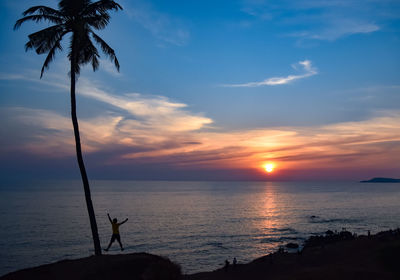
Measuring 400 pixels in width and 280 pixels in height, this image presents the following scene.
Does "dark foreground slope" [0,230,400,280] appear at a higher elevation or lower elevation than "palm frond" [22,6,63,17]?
lower

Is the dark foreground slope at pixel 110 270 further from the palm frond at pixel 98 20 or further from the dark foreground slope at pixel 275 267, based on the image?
the palm frond at pixel 98 20

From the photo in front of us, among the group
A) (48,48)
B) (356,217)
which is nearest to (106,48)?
(48,48)

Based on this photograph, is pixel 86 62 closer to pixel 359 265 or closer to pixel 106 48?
pixel 106 48

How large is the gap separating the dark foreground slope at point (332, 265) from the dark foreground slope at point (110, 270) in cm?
802

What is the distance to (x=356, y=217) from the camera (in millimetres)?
71438

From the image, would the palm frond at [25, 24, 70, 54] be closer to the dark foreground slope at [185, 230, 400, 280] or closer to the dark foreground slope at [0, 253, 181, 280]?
the dark foreground slope at [0, 253, 181, 280]

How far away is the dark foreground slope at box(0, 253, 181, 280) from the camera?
43.9ft

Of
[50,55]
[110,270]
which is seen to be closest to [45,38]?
[50,55]

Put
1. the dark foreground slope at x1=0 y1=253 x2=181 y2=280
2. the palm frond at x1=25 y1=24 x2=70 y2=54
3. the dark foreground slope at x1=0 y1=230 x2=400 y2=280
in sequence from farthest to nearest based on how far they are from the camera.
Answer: the palm frond at x1=25 y1=24 x2=70 y2=54, the dark foreground slope at x1=0 y1=230 x2=400 y2=280, the dark foreground slope at x1=0 y1=253 x2=181 y2=280

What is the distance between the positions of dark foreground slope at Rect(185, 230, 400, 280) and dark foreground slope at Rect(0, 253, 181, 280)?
8022 millimetres

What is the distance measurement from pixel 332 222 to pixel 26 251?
59.5m

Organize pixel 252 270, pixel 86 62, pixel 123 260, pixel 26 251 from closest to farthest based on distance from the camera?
1. pixel 123 260
2. pixel 86 62
3. pixel 252 270
4. pixel 26 251

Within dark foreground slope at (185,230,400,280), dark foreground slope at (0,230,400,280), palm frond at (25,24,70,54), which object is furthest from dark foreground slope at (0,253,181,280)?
palm frond at (25,24,70,54)

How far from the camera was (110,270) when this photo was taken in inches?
577
